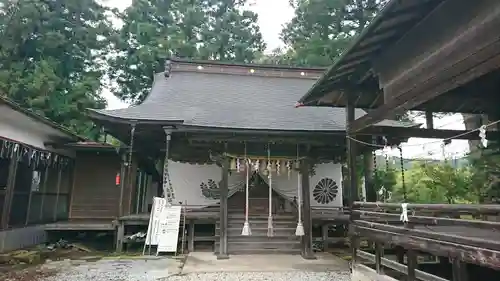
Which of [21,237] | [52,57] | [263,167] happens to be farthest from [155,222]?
[52,57]

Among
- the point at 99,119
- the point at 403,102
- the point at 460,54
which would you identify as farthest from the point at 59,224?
the point at 460,54

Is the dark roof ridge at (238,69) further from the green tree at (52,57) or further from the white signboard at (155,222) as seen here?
the white signboard at (155,222)

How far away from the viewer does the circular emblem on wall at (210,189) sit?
9684mm

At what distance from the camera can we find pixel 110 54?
18.7 metres

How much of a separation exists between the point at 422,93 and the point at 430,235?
1.55 m

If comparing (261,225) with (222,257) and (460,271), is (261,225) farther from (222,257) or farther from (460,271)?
(460,271)

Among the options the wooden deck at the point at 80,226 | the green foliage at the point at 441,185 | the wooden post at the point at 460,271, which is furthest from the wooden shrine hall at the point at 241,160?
the wooden post at the point at 460,271

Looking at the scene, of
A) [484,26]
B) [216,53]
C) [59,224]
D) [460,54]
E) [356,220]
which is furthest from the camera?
[216,53]

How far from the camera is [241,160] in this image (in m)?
8.62

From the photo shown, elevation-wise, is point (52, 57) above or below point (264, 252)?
above

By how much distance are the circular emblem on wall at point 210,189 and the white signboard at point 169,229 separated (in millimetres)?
1255

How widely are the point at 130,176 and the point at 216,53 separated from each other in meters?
12.0

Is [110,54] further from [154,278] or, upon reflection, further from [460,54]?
[460,54]

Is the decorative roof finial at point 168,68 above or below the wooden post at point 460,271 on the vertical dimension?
above
